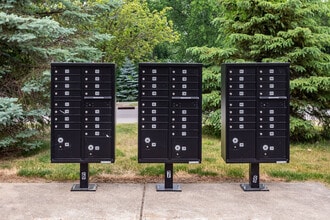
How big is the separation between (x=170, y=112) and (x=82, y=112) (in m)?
1.14

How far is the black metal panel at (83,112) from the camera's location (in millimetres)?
5516

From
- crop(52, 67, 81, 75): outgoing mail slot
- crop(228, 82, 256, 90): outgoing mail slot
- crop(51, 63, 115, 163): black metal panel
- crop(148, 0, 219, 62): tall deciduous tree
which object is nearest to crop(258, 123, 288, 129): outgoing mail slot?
crop(228, 82, 256, 90): outgoing mail slot

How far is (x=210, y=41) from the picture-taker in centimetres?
3316

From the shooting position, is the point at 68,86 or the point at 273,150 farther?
the point at 273,150

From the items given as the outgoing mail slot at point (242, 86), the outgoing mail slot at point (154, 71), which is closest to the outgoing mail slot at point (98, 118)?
the outgoing mail slot at point (154, 71)

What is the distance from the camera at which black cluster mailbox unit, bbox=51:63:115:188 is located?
18.1 ft

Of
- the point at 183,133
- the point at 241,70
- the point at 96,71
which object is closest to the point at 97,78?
the point at 96,71

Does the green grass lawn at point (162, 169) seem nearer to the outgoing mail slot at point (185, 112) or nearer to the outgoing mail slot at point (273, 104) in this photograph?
the outgoing mail slot at point (185, 112)

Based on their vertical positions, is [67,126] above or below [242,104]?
below

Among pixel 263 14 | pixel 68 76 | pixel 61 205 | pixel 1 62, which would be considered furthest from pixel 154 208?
pixel 263 14

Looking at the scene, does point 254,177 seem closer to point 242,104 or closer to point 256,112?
point 256,112

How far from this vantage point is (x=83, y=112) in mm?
5566

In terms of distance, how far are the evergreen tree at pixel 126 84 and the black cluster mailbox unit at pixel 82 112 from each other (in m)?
24.2

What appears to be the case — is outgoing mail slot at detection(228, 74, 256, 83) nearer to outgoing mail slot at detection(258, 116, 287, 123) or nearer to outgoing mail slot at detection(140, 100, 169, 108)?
outgoing mail slot at detection(258, 116, 287, 123)
